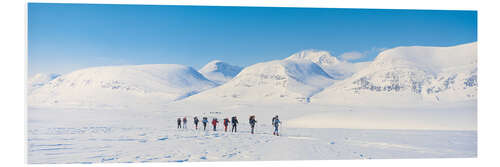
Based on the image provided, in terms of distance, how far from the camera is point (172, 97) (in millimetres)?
23016

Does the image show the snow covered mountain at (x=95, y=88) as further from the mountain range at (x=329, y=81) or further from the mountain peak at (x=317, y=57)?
the mountain peak at (x=317, y=57)

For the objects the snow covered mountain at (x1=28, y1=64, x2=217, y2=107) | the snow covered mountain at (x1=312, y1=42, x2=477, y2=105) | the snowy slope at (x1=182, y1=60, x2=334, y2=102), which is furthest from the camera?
the snowy slope at (x1=182, y1=60, x2=334, y2=102)

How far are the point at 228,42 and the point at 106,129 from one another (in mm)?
5322

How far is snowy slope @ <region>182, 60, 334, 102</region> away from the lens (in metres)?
16.3

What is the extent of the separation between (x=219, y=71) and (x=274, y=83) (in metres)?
5.18

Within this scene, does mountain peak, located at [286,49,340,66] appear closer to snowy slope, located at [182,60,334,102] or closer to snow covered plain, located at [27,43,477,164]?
snow covered plain, located at [27,43,477,164]

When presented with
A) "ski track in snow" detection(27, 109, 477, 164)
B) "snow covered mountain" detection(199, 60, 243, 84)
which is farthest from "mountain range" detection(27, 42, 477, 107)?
"ski track in snow" detection(27, 109, 477, 164)

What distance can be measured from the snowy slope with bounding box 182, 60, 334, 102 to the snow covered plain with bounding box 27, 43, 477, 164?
0.08m

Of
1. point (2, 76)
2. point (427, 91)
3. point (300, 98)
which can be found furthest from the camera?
point (300, 98)

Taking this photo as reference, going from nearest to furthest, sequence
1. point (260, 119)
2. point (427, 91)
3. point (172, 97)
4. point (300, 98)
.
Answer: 1. point (260, 119)
2. point (427, 91)
3. point (300, 98)
4. point (172, 97)

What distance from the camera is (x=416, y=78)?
15992 millimetres
